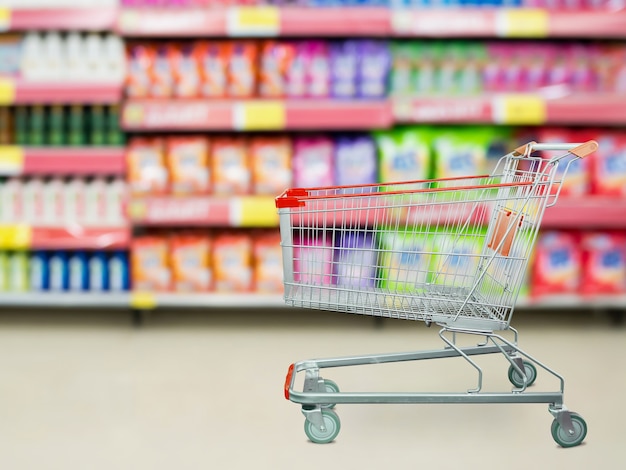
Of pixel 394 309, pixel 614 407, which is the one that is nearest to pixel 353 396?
pixel 394 309

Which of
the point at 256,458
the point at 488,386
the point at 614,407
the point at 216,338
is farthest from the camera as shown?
the point at 216,338

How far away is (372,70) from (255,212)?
906 mm

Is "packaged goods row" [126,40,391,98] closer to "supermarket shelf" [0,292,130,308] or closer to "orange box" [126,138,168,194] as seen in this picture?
"orange box" [126,138,168,194]

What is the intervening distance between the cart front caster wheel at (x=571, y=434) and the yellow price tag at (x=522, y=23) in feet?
6.76

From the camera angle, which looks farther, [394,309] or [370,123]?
[370,123]

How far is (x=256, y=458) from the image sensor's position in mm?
2385

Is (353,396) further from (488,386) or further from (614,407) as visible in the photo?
(614,407)

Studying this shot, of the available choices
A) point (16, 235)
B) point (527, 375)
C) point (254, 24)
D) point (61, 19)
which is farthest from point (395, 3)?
point (16, 235)

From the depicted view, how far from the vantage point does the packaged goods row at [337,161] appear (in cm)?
389

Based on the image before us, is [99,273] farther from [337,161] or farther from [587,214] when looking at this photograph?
[587,214]

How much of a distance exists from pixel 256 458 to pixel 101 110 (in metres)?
2.27

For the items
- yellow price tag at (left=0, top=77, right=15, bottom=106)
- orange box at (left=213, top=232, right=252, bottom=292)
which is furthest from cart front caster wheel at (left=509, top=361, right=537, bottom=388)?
yellow price tag at (left=0, top=77, right=15, bottom=106)

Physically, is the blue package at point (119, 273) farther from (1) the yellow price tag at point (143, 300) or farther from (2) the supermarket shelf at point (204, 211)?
(2) the supermarket shelf at point (204, 211)

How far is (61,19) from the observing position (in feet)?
12.6
